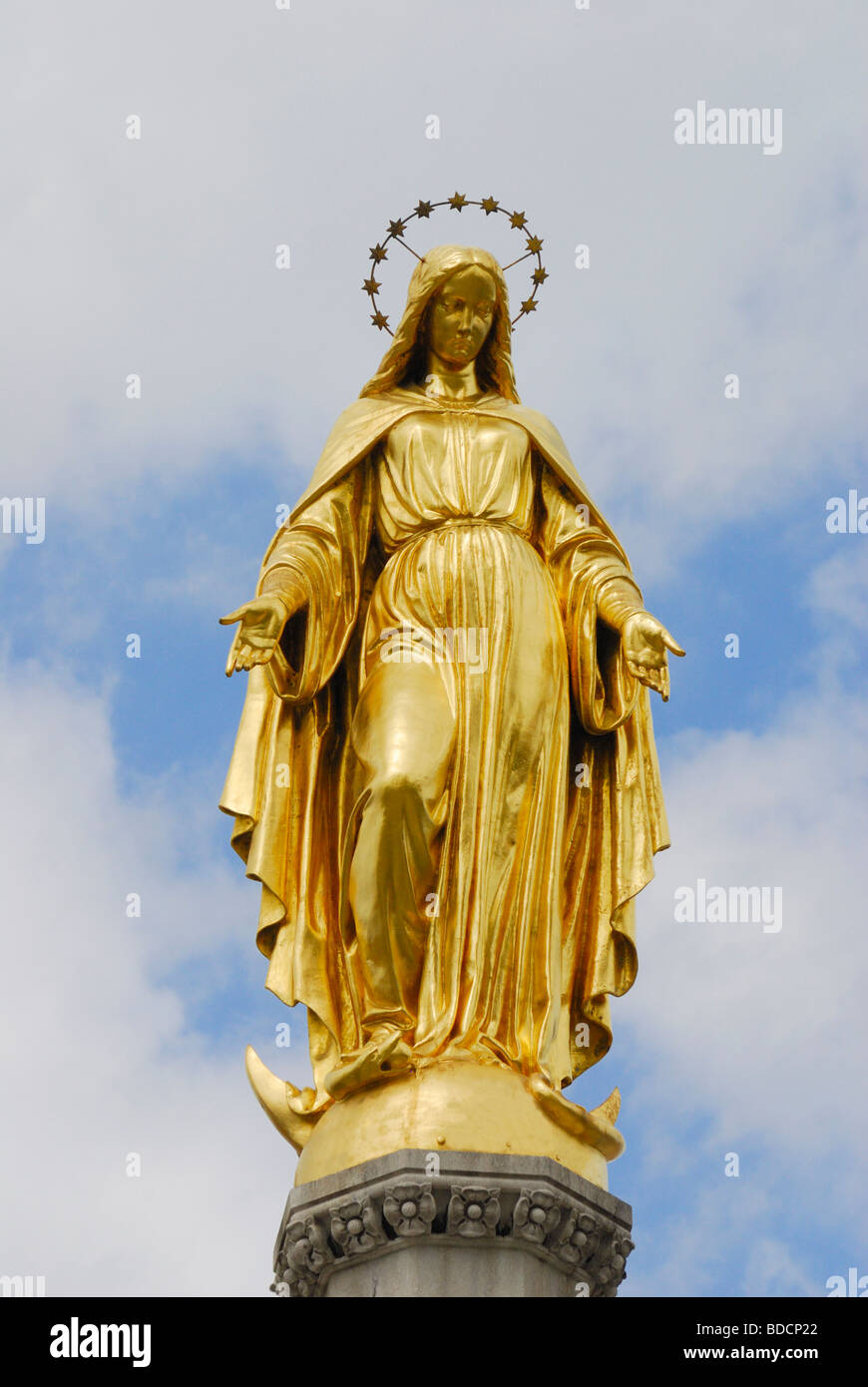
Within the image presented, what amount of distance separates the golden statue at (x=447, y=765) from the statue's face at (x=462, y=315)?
0.04 ft

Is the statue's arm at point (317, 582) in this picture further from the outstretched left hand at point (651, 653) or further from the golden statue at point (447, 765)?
the outstretched left hand at point (651, 653)

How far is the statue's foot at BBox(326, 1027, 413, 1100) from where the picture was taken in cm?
1195

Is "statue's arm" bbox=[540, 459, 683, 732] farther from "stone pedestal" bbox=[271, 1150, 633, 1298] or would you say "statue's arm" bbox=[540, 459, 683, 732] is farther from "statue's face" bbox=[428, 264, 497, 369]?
"stone pedestal" bbox=[271, 1150, 633, 1298]

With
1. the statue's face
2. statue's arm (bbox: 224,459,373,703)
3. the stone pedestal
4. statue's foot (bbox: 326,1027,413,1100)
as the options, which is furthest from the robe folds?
the stone pedestal

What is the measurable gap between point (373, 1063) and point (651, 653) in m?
2.65

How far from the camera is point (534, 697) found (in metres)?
13.1

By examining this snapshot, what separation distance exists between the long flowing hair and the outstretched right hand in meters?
2.40

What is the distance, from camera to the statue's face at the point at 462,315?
14258mm

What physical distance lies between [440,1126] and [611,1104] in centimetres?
152

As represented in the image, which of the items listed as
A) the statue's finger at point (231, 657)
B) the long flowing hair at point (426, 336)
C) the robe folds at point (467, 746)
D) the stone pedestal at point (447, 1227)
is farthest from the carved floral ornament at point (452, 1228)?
the long flowing hair at point (426, 336)

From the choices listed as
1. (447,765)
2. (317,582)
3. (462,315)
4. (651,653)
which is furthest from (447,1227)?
(462,315)

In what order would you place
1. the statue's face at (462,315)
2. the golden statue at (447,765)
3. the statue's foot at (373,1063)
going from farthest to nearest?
the statue's face at (462,315), the golden statue at (447,765), the statue's foot at (373,1063)
